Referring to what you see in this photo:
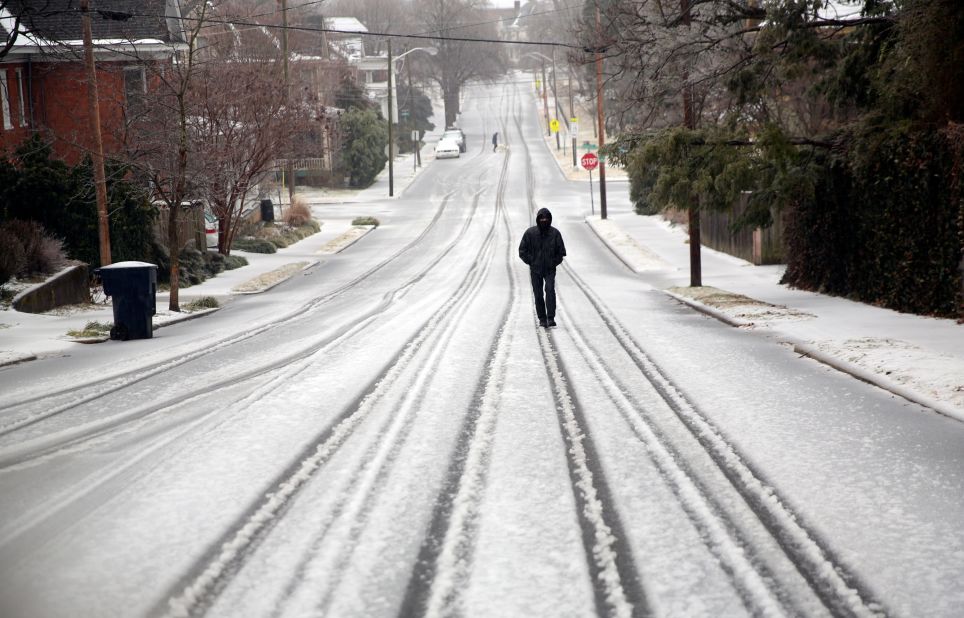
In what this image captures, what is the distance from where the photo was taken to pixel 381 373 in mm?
11320

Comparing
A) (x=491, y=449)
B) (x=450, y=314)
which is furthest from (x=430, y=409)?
(x=450, y=314)

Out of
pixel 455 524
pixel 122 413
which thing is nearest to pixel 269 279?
pixel 122 413

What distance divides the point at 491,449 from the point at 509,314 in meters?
10.3

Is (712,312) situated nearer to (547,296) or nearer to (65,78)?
(547,296)

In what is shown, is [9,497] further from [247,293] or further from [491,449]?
[247,293]

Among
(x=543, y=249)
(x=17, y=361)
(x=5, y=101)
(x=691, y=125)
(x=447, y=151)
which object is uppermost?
(x=5, y=101)

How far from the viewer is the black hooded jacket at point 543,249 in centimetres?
1557

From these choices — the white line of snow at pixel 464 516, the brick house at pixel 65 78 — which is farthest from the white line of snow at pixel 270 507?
the brick house at pixel 65 78

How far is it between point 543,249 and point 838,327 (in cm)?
445

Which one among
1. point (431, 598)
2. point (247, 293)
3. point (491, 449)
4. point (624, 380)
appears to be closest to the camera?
point (431, 598)

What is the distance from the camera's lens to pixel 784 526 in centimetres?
579

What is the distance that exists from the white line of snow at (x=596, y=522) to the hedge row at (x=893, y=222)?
304 inches

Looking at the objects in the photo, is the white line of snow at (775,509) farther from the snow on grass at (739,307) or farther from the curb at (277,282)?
the curb at (277,282)

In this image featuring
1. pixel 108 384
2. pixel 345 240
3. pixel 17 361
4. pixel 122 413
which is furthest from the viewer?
pixel 345 240
